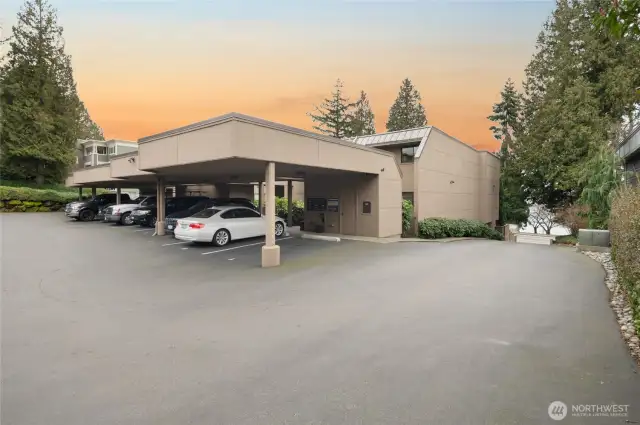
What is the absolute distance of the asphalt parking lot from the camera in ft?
10.8

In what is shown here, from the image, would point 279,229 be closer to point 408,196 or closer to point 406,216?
point 406,216

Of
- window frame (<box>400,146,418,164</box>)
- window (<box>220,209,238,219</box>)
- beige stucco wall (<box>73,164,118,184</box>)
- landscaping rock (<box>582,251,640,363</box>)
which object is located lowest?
landscaping rock (<box>582,251,640,363</box>)

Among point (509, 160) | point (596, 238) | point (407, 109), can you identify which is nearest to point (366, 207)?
point (596, 238)

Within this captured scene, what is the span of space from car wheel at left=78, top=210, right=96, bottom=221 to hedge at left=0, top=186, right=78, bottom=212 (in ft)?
31.6

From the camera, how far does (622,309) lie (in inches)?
236

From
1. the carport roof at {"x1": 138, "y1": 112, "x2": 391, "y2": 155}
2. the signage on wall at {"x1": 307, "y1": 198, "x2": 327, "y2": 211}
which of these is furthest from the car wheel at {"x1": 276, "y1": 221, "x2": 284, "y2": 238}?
the carport roof at {"x1": 138, "y1": 112, "x2": 391, "y2": 155}

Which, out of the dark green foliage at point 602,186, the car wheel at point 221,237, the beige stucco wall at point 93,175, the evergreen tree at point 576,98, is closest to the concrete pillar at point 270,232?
the car wheel at point 221,237

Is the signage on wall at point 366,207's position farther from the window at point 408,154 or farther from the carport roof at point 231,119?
the window at point 408,154

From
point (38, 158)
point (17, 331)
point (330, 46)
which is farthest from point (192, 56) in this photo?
point (38, 158)

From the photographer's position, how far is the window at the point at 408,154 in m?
20.4

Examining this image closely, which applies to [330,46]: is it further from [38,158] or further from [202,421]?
[38,158]

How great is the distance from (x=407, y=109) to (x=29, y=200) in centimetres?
4442

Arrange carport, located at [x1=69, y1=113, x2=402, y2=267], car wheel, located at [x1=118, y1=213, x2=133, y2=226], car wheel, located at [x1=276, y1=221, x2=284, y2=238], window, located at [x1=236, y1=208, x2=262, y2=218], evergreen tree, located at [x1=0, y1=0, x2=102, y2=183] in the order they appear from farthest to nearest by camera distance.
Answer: evergreen tree, located at [x1=0, y1=0, x2=102, y2=183], car wheel, located at [x1=118, y1=213, x2=133, y2=226], car wheel, located at [x1=276, y1=221, x2=284, y2=238], window, located at [x1=236, y1=208, x2=262, y2=218], carport, located at [x1=69, y1=113, x2=402, y2=267]

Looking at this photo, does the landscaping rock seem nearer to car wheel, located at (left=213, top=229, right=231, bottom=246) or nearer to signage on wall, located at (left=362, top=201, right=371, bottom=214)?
signage on wall, located at (left=362, top=201, right=371, bottom=214)
